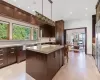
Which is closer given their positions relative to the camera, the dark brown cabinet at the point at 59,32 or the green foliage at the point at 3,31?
the green foliage at the point at 3,31

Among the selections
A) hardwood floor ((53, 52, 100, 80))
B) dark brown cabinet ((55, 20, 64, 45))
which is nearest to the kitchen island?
hardwood floor ((53, 52, 100, 80))

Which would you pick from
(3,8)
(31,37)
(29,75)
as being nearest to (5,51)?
(29,75)

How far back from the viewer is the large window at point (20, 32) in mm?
4988

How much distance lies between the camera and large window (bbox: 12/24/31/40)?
499cm

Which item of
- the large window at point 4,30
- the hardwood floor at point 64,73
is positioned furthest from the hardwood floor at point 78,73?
the large window at point 4,30

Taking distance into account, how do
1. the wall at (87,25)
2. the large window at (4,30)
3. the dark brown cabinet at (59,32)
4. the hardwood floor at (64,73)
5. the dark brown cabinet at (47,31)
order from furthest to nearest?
the dark brown cabinet at (59,32) < the dark brown cabinet at (47,31) < the wall at (87,25) < the large window at (4,30) < the hardwood floor at (64,73)

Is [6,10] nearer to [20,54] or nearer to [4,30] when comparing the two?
[4,30]

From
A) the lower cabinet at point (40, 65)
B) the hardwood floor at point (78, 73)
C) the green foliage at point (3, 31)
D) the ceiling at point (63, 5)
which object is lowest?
the hardwood floor at point (78, 73)

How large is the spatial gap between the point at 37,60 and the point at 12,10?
2.82m

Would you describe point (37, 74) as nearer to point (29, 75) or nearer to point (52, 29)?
point (29, 75)

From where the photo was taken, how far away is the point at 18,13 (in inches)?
173

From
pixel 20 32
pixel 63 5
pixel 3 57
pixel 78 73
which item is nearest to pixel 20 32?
pixel 20 32

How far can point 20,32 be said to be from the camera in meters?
5.46

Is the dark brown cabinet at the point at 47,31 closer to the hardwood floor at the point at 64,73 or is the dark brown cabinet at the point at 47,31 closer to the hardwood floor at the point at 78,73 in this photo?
the hardwood floor at the point at 78,73
